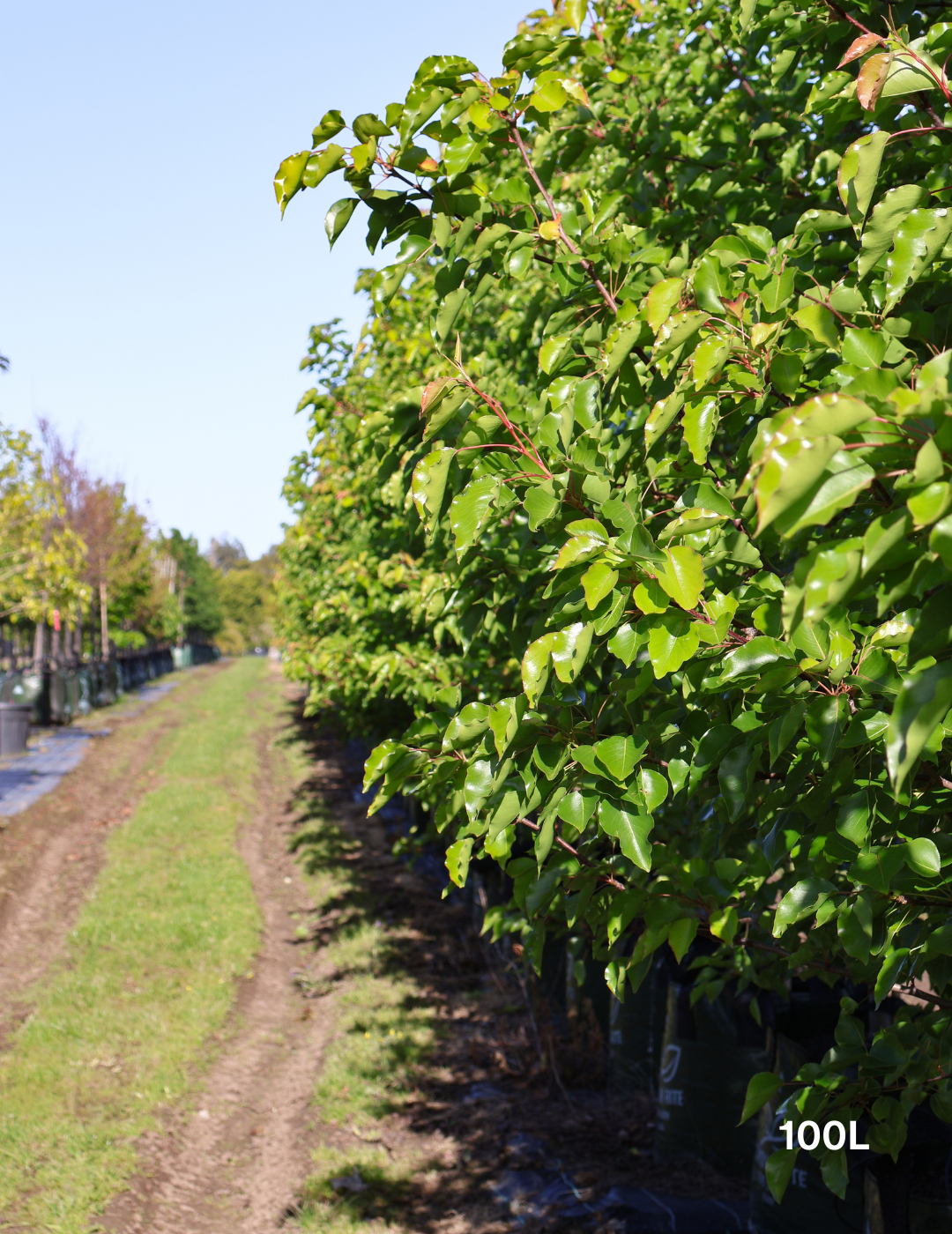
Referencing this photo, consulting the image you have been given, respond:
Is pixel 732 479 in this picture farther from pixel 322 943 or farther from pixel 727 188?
pixel 322 943

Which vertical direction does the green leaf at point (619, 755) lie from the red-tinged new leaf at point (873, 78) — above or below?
below

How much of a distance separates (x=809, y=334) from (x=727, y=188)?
142 cm

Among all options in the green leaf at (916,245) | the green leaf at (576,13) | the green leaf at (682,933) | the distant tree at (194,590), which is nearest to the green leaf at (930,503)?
the green leaf at (916,245)

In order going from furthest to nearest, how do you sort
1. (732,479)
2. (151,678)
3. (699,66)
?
1. (151,678)
2. (699,66)
3. (732,479)

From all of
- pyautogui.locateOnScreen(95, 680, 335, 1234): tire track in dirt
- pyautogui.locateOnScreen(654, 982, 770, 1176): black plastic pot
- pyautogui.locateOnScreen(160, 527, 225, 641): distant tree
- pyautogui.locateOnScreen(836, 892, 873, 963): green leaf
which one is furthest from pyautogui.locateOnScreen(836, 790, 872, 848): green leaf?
pyautogui.locateOnScreen(160, 527, 225, 641): distant tree

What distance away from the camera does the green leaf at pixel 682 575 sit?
1.38 m

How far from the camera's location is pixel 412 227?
212cm

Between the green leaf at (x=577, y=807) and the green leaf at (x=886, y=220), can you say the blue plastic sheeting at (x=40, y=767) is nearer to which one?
the green leaf at (x=577, y=807)

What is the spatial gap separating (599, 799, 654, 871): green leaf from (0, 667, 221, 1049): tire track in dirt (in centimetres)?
605

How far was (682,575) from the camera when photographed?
139 cm

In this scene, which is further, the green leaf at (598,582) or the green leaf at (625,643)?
the green leaf at (625,643)

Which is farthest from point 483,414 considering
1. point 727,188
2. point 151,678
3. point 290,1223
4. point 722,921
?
point 151,678

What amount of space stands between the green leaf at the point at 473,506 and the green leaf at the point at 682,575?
1.35ft

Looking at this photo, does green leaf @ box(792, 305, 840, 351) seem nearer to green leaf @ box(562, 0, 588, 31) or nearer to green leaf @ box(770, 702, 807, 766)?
green leaf @ box(770, 702, 807, 766)
